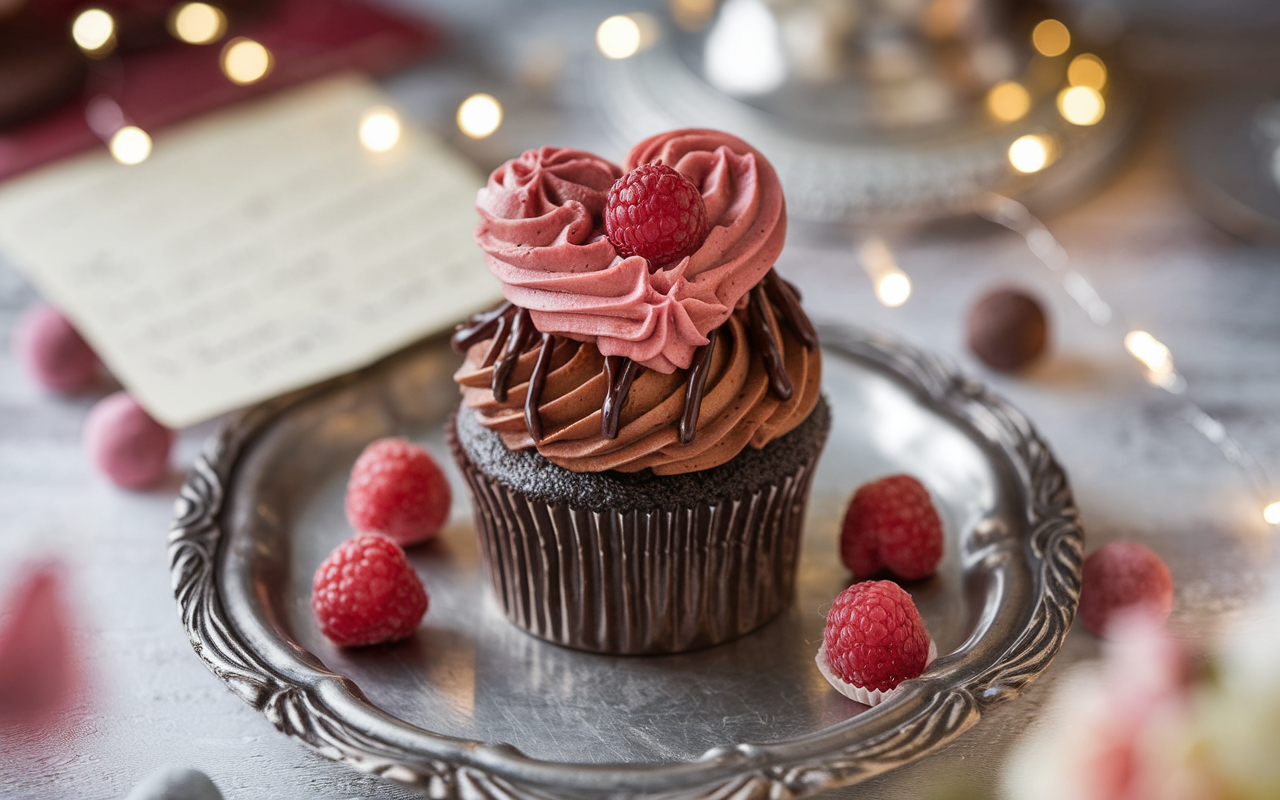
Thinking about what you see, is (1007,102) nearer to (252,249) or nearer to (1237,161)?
(1237,161)

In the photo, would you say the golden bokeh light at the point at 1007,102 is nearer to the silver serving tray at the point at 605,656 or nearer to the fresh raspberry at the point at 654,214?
the silver serving tray at the point at 605,656

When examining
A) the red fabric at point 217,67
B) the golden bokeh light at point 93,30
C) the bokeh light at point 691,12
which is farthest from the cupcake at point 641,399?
the golden bokeh light at point 93,30

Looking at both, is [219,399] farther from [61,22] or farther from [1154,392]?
[1154,392]

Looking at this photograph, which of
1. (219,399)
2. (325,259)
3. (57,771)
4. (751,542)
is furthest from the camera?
(325,259)

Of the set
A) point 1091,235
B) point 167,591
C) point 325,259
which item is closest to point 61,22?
point 325,259

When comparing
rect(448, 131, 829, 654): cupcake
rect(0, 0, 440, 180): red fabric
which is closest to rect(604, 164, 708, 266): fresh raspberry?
rect(448, 131, 829, 654): cupcake

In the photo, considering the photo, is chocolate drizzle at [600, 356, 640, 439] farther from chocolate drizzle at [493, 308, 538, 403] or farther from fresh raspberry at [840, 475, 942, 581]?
fresh raspberry at [840, 475, 942, 581]

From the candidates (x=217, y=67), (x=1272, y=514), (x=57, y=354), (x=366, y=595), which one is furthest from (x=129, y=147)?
(x=1272, y=514)
